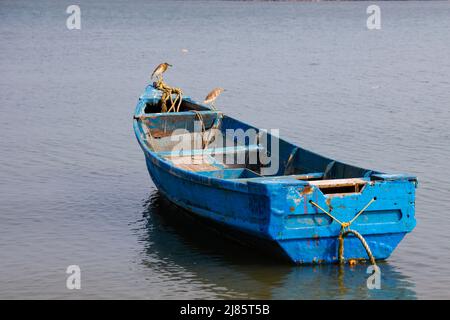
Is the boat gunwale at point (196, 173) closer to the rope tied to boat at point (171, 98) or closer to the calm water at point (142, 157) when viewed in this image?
the rope tied to boat at point (171, 98)

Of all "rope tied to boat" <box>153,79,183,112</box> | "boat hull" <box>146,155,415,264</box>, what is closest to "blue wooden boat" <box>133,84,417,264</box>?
"boat hull" <box>146,155,415,264</box>

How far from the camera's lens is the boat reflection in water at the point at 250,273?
12328 millimetres

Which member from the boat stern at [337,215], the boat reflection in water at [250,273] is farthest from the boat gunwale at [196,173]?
the boat reflection in water at [250,273]

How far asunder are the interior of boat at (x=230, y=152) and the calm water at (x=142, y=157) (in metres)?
1.00

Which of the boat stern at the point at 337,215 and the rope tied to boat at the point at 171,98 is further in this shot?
the rope tied to boat at the point at 171,98

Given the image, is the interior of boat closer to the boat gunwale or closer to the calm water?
the boat gunwale

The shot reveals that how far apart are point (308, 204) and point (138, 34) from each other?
5125 centimetres

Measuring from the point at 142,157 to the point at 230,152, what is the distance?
509cm

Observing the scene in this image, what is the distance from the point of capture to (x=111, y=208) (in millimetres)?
16594

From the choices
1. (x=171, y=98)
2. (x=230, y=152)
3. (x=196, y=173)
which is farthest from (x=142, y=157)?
(x=196, y=173)


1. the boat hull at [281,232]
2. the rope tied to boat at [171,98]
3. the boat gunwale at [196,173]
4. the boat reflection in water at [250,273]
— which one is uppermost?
the rope tied to boat at [171,98]

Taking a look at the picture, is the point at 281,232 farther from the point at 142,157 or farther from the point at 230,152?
the point at 142,157

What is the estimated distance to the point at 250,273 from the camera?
13.0m
